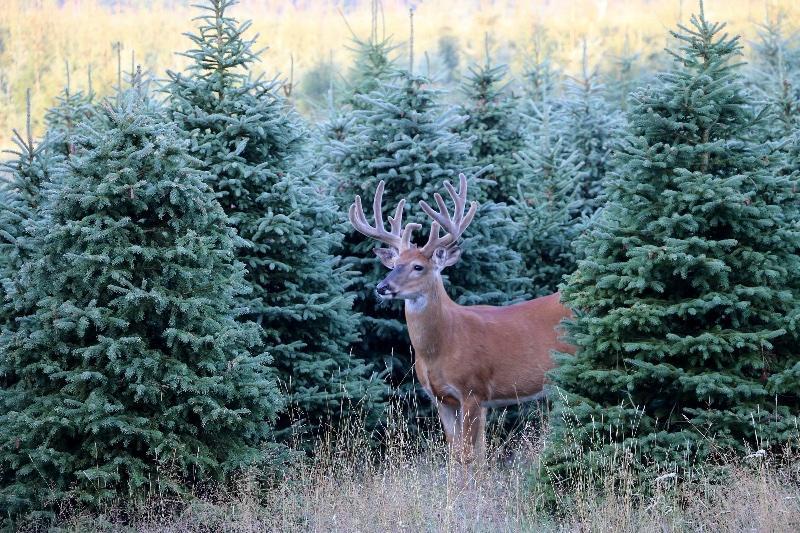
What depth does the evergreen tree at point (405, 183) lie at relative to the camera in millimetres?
9891

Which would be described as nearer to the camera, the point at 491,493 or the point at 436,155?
the point at 491,493

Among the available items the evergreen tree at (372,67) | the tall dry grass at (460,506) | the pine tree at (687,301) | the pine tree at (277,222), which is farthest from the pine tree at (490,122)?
the tall dry grass at (460,506)

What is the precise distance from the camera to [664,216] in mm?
6488

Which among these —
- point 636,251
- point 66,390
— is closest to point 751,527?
point 636,251

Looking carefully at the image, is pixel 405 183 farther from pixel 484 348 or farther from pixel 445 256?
pixel 484 348

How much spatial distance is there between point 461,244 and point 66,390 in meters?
4.37

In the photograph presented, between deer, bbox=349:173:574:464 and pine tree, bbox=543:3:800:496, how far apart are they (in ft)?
6.98

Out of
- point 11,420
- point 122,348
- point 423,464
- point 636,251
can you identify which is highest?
point 636,251

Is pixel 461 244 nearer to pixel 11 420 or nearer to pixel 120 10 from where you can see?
pixel 11 420

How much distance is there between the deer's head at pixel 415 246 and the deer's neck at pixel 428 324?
0.35 ft

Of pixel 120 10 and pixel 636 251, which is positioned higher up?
pixel 120 10

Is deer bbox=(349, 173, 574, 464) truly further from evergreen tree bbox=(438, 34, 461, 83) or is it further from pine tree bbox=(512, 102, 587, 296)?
evergreen tree bbox=(438, 34, 461, 83)

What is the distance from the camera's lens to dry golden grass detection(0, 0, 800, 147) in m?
39.7

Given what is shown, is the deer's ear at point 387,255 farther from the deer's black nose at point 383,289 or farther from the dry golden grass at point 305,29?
the dry golden grass at point 305,29
